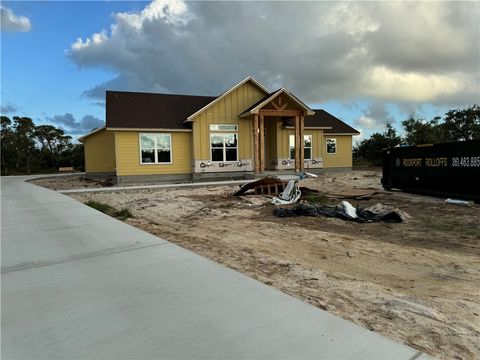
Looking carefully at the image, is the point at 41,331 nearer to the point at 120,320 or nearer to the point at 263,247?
the point at 120,320

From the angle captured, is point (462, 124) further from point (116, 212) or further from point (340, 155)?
point (116, 212)

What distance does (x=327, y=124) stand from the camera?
91.5ft

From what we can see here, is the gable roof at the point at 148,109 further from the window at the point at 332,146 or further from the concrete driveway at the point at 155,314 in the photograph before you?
the concrete driveway at the point at 155,314

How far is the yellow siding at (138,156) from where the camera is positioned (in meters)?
21.2

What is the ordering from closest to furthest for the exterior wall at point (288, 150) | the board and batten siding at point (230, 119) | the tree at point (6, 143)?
1. the board and batten siding at point (230, 119)
2. the exterior wall at point (288, 150)
3. the tree at point (6, 143)

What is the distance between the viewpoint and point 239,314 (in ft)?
11.2

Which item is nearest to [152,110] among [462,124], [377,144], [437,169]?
[437,169]

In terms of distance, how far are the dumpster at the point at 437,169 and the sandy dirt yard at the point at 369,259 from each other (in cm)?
134

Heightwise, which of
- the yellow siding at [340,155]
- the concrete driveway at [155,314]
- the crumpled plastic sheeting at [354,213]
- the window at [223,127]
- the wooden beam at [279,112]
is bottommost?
the crumpled plastic sheeting at [354,213]

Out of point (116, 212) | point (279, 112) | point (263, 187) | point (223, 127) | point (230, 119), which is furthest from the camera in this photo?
point (230, 119)

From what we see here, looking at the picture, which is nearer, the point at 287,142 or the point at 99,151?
the point at 287,142

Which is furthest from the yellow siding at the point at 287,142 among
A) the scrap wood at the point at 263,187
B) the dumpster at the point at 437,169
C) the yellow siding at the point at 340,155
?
the scrap wood at the point at 263,187

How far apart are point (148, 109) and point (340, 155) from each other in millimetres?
14427

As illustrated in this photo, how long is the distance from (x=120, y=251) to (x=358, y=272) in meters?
3.57
